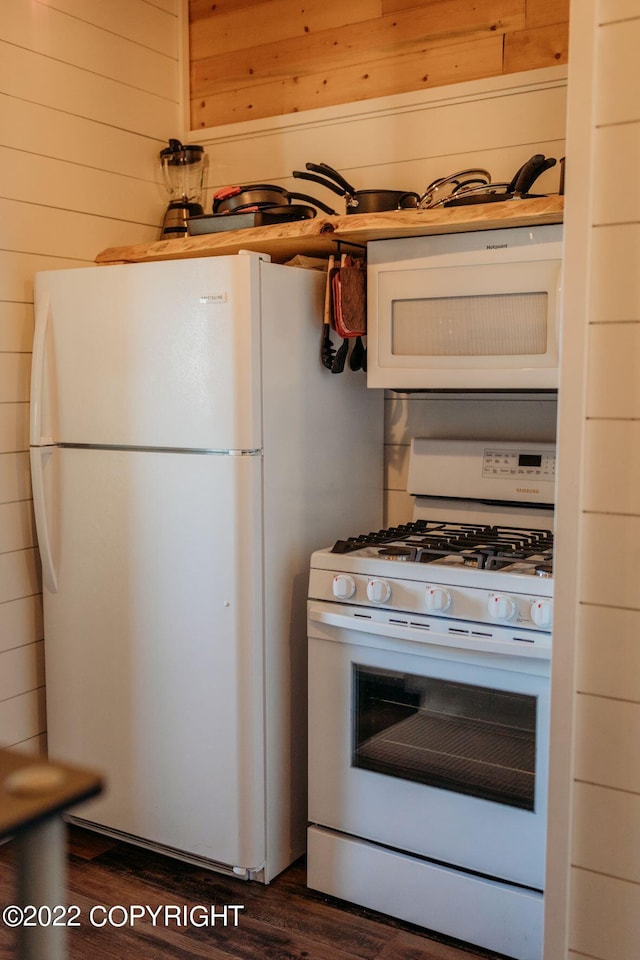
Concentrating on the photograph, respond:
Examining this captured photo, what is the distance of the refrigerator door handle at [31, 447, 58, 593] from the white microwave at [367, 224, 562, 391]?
933 mm

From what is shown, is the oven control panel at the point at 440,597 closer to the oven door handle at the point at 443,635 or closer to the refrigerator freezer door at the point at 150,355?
the oven door handle at the point at 443,635

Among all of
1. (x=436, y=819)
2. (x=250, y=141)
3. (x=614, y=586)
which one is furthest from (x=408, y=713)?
(x=250, y=141)

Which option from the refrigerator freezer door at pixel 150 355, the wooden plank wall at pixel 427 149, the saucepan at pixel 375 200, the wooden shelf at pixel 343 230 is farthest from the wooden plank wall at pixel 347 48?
the refrigerator freezer door at pixel 150 355

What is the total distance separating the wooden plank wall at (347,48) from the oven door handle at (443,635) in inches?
59.7

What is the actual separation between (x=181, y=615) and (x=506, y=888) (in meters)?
1.02

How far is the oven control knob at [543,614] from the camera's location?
2.05 metres

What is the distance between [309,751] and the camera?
2436 mm

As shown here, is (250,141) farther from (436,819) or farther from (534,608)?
(436,819)

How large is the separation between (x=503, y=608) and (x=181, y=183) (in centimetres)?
185

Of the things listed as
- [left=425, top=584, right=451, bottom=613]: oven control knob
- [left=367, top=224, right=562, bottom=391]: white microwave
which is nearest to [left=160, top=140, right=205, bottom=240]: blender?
[left=367, top=224, right=562, bottom=391]: white microwave

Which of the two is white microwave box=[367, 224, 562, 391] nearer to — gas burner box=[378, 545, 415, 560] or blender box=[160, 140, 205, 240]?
gas burner box=[378, 545, 415, 560]

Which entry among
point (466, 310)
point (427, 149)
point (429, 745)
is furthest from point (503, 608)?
point (427, 149)

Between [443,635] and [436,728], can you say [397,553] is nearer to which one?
[443,635]

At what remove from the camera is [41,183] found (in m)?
2.74
